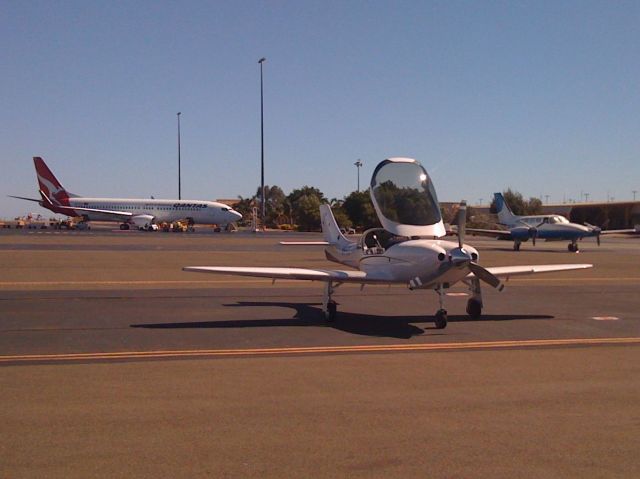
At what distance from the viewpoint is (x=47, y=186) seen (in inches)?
3199

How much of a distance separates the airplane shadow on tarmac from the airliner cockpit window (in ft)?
6.80

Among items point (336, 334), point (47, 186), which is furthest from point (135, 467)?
point (47, 186)

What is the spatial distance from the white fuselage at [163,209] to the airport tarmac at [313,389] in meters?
64.0

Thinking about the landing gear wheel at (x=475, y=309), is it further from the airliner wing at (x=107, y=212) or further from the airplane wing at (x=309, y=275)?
the airliner wing at (x=107, y=212)

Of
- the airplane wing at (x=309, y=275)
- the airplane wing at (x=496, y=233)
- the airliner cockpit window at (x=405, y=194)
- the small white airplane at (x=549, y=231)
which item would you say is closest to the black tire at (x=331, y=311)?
the airplane wing at (x=309, y=275)

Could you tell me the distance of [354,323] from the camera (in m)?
13.4

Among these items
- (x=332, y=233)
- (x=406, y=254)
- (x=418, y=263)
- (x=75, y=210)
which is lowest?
(x=418, y=263)

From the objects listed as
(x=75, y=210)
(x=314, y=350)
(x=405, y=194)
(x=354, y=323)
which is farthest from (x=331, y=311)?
(x=75, y=210)

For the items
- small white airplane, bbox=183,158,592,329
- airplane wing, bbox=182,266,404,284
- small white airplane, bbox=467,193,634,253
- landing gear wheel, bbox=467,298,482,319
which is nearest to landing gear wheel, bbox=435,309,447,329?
small white airplane, bbox=183,158,592,329

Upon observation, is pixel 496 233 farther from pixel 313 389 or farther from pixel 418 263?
pixel 313 389

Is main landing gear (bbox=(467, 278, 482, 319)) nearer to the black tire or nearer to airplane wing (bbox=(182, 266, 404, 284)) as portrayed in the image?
airplane wing (bbox=(182, 266, 404, 284))

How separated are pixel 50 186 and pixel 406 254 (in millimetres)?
76182

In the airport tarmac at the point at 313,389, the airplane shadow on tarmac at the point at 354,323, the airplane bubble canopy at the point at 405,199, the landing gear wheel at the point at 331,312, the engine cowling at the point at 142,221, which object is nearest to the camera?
the airport tarmac at the point at 313,389

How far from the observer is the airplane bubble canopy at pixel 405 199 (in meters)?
14.3
